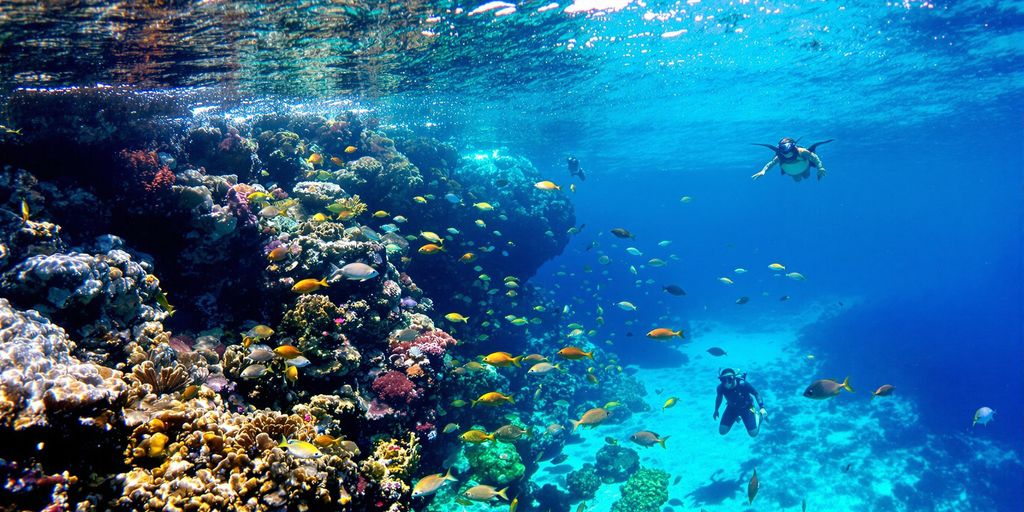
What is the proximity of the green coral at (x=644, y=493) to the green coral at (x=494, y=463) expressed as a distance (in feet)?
16.9

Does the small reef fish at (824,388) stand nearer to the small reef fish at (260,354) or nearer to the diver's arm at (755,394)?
the diver's arm at (755,394)

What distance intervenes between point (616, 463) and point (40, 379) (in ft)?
50.8

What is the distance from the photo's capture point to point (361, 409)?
7.03 m

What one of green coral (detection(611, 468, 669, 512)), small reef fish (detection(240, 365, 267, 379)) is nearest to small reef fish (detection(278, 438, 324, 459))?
small reef fish (detection(240, 365, 267, 379))

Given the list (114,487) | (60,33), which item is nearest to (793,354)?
(114,487)

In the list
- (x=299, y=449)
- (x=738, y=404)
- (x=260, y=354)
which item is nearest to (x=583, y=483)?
(x=738, y=404)

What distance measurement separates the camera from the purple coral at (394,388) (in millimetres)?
7672

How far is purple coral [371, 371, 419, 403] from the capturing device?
7.67 m

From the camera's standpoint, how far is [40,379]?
3559 mm

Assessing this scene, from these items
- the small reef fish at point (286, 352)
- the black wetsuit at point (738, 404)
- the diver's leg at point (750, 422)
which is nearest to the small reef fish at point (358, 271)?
the small reef fish at point (286, 352)

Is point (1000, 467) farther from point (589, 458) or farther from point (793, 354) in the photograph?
point (589, 458)

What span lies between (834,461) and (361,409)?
1949cm

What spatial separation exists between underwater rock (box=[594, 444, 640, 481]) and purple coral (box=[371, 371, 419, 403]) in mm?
10207

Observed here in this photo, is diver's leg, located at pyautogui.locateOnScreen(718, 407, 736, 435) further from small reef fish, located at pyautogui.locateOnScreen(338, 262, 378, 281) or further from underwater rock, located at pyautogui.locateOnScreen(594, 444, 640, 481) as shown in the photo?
small reef fish, located at pyautogui.locateOnScreen(338, 262, 378, 281)
